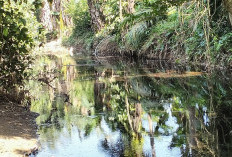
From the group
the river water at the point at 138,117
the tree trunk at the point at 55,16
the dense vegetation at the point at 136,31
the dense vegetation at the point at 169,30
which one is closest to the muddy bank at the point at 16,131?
the river water at the point at 138,117

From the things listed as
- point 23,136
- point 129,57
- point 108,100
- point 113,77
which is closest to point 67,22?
point 129,57

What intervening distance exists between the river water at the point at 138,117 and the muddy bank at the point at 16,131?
143mm

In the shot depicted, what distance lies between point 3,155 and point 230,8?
2.67 meters

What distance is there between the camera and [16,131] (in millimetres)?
4676

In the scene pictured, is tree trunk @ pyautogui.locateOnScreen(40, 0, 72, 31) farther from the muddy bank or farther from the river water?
the muddy bank

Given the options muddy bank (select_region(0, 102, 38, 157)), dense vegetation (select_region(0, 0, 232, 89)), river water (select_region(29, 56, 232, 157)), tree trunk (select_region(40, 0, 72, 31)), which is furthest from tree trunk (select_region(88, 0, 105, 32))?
muddy bank (select_region(0, 102, 38, 157))

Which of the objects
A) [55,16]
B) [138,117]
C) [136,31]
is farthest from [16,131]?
[55,16]

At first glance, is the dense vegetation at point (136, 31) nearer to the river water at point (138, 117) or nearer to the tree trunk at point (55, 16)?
the river water at point (138, 117)

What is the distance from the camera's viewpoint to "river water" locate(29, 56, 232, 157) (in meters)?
4.09

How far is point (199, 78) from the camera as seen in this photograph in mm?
8508

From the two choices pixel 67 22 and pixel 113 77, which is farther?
pixel 67 22

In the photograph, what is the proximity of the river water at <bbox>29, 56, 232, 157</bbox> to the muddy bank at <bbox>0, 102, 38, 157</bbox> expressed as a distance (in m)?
0.14

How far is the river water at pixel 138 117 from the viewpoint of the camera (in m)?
4.09

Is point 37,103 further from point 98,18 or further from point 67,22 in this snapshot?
point 67,22
